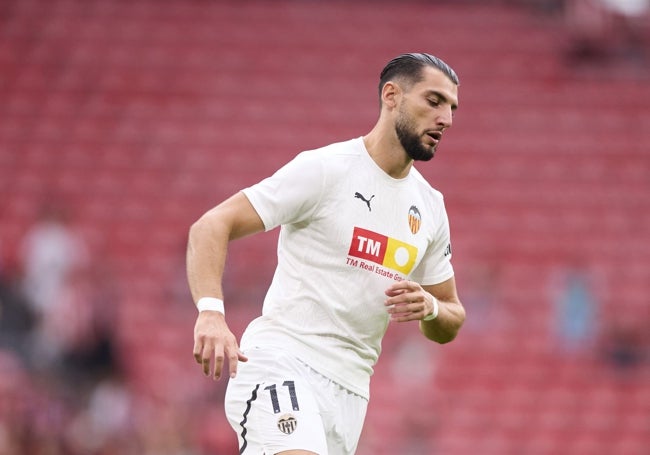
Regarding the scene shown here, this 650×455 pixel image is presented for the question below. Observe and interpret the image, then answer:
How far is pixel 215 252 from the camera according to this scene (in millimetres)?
4406

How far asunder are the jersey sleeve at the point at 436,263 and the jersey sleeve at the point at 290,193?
0.64 meters

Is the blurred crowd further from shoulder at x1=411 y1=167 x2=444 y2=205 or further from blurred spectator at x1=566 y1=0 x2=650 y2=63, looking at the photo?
blurred spectator at x1=566 y1=0 x2=650 y2=63

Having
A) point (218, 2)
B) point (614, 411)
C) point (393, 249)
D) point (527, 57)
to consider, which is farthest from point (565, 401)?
point (393, 249)

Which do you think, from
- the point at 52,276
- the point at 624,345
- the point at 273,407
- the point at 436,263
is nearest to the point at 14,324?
the point at 52,276

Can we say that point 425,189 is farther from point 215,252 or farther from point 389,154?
point 215,252

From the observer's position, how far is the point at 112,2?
18.4 metres

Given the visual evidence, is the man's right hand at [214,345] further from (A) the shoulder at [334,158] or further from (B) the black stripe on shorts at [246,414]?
(A) the shoulder at [334,158]

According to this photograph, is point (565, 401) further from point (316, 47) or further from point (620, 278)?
point (316, 47)

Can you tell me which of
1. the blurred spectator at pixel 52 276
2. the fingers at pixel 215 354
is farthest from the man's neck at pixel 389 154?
the blurred spectator at pixel 52 276

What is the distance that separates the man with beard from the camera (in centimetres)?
450

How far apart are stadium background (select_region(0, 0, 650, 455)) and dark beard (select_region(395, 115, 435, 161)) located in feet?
18.8

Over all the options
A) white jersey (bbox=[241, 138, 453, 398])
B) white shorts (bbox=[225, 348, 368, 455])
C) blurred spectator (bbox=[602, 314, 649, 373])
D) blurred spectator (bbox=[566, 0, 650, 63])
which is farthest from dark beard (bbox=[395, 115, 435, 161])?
blurred spectator (bbox=[566, 0, 650, 63])

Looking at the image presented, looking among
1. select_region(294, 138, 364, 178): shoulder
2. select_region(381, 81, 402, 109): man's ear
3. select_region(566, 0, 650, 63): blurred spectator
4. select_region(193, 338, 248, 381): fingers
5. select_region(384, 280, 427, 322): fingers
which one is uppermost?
select_region(566, 0, 650, 63): blurred spectator

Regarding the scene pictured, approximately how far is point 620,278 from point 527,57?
4.20 m
